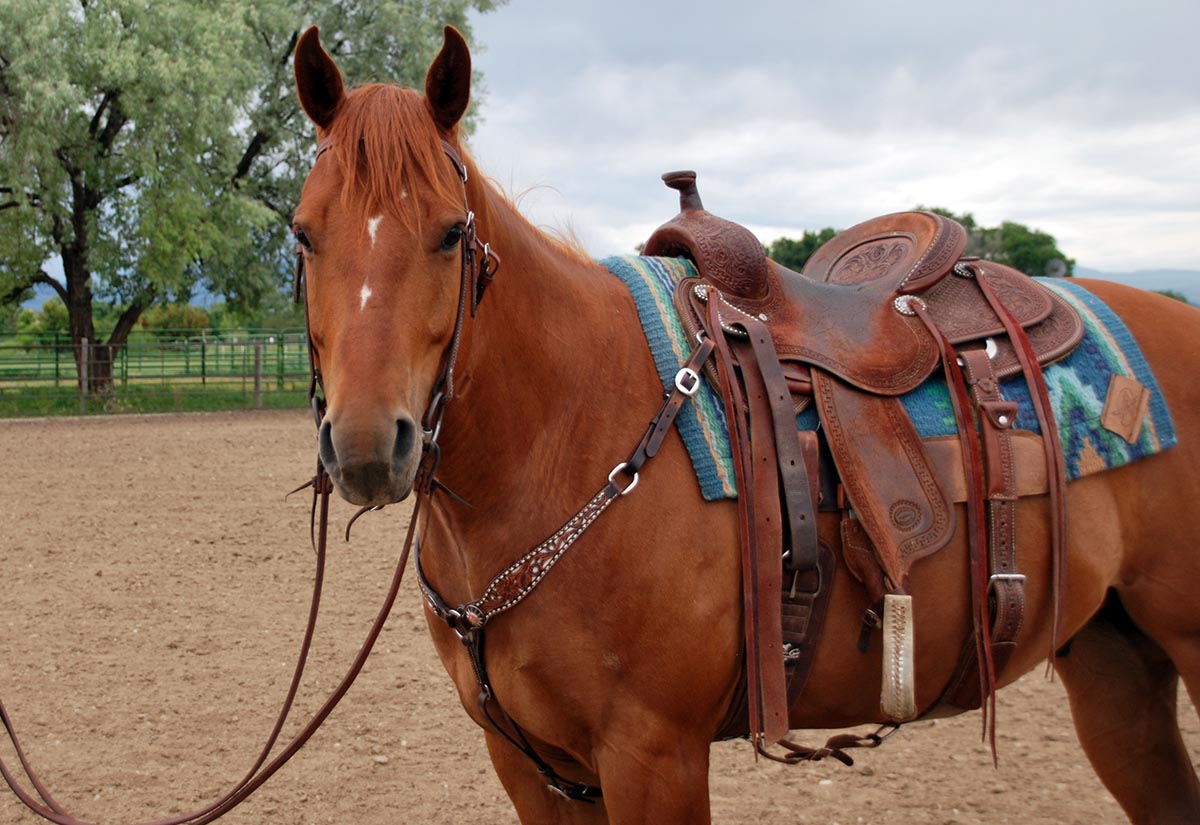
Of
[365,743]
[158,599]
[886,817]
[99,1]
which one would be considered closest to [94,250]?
[99,1]

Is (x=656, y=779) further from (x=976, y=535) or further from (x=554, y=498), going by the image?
(x=976, y=535)

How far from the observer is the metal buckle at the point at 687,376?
2.02 m

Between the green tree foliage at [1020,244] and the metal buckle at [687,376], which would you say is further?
the green tree foliage at [1020,244]

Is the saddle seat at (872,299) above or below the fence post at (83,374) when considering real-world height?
above

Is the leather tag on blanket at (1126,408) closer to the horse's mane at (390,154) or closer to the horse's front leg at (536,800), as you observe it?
the horse's front leg at (536,800)

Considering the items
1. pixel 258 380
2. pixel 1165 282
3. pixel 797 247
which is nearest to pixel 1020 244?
pixel 797 247

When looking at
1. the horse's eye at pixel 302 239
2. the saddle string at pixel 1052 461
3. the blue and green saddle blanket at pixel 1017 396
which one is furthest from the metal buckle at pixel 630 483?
the saddle string at pixel 1052 461

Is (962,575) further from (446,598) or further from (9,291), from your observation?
(9,291)

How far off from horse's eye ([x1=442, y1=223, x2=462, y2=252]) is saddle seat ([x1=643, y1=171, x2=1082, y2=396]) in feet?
2.23

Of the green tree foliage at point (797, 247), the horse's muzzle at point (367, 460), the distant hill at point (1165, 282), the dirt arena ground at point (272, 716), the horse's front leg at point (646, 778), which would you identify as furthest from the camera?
Answer: the green tree foliage at point (797, 247)

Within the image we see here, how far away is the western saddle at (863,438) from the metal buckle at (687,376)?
81 mm

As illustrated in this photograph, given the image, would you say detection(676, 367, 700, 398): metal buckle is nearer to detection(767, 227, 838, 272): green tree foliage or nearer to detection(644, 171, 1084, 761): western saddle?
detection(644, 171, 1084, 761): western saddle

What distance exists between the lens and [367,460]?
4.97ft

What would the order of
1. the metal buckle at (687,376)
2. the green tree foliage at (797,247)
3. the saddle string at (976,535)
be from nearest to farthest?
the metal buckle at (687,376)
the saddle string at (976,535)
the green tree foliage at (797,247)
